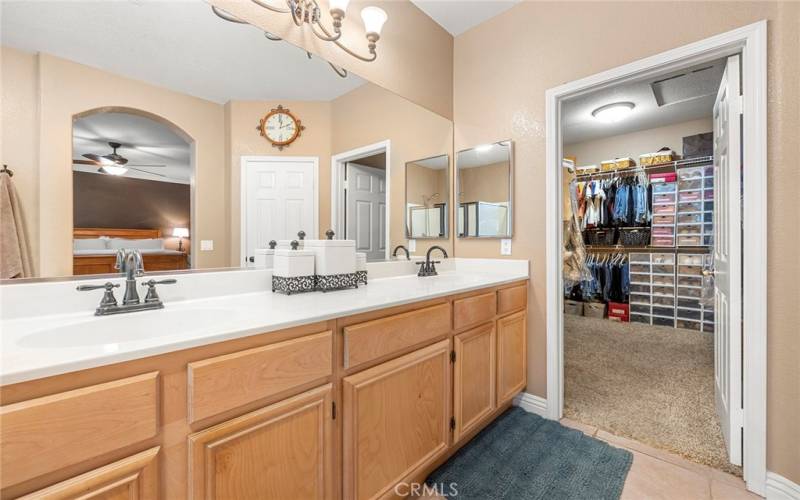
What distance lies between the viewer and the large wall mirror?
40.9 inches

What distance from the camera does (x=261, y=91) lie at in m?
1.56

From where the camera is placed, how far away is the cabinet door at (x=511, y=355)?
1.91 m

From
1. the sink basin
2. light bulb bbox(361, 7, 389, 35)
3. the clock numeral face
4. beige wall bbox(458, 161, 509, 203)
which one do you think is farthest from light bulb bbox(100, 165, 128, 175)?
beige wall bbox(458, 161, 509, 203)

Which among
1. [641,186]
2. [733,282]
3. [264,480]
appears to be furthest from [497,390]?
[641,186]

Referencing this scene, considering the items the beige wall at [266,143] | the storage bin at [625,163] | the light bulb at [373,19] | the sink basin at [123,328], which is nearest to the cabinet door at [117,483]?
the sink basin at [123,328]

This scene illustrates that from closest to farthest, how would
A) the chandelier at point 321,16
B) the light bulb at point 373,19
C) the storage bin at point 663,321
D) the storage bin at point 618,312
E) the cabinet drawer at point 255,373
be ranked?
1. the cabinet drawer at point 255,373
2. the chandelier at point 321,16
3. the light bulb at point 373,19
4. the storage bin at point 663,321
5. the storage bin at point 618,312

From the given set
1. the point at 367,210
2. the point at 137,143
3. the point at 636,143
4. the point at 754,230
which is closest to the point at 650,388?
the point at 754,230

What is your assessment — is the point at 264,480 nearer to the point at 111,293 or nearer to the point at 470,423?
the point at 111,293

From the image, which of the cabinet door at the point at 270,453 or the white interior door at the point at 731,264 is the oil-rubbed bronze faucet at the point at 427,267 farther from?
the white interior door at the point at 731,264

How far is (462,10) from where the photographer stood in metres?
2.28

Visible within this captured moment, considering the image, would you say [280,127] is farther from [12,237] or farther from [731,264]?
[731,264]

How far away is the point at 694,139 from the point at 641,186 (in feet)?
2.33

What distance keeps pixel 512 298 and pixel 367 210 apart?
1.02 m

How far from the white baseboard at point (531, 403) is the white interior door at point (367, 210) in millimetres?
1277
